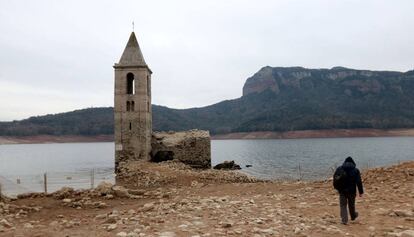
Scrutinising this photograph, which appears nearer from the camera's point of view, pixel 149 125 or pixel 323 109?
pixel 149 125

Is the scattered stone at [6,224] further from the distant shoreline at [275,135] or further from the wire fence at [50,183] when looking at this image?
the distant shoreline at [275,135]

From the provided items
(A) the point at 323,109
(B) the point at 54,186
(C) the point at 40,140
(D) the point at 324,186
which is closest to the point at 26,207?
(D) the point at 324,186

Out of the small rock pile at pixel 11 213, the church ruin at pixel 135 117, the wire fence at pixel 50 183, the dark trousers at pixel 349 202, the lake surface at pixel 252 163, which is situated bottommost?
the lake surface at pixel 252 163

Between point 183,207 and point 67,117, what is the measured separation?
164842 millimetres

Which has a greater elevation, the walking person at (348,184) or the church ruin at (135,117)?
the church ruin at (135,117)

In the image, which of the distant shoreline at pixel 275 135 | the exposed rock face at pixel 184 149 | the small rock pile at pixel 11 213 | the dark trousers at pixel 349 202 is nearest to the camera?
the dark trousers at pixel 349 202

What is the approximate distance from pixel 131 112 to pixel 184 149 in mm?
5583

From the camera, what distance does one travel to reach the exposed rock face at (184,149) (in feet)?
121

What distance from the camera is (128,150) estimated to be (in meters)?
35.2

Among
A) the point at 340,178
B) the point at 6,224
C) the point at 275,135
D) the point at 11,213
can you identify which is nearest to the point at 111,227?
the point at 6,224

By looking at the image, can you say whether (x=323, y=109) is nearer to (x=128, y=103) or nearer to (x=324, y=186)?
(x=128, y=103)

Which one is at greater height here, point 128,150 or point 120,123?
point 120,123

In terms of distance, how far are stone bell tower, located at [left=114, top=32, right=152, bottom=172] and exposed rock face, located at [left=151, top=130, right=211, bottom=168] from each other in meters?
1.35

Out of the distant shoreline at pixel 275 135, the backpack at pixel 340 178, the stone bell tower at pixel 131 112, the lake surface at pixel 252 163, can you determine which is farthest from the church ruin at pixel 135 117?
the distant shoreline at pixel 275 135
